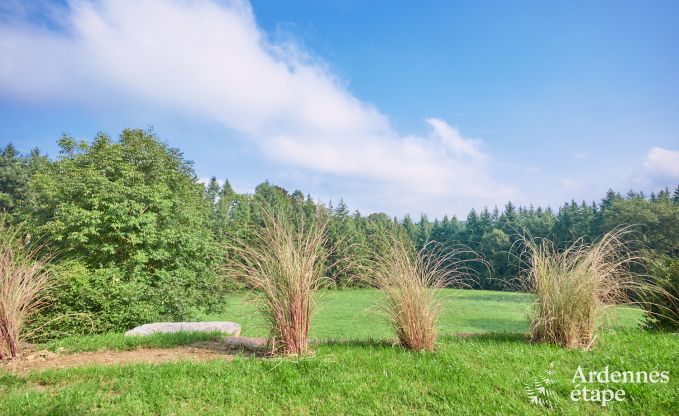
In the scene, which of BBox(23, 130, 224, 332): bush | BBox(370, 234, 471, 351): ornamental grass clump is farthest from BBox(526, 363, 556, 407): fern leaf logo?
BBox(23, 130, 224, 332): bush

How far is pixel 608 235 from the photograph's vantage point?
4785 mm

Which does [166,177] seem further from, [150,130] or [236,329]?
[236,329]

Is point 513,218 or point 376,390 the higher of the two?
point 513,218

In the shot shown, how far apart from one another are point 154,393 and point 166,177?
1377 centimetres

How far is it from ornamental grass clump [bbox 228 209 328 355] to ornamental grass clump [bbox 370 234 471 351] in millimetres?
760

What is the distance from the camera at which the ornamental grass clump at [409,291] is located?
13.6 ft

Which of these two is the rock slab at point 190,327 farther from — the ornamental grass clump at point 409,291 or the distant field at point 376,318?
the ornamental grass clump at point 409,291

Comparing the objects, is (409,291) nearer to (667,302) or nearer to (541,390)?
(541,390)

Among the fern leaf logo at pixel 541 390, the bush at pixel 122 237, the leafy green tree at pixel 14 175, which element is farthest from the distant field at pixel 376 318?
the leafy green tree at pixel 14 175

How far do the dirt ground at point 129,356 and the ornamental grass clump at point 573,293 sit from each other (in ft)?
11.4

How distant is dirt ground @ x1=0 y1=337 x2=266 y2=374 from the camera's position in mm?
4164

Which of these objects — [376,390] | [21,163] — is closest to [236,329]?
[376,390]

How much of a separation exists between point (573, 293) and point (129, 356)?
5.27 meters

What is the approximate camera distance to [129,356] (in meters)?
4.49
